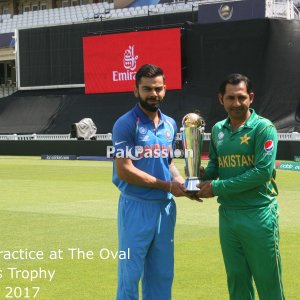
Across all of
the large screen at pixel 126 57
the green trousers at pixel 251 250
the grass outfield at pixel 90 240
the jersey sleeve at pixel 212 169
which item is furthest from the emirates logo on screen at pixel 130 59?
the green trousers at pixel 251 250

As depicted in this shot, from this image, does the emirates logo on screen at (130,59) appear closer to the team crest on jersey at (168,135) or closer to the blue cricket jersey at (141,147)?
the team crest on jersey at (168,135)

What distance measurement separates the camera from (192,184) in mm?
5723

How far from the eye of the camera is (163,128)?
5.91 metres

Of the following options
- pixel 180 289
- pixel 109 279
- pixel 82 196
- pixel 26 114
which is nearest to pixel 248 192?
pixel 180 289

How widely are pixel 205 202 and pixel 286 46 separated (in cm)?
2107

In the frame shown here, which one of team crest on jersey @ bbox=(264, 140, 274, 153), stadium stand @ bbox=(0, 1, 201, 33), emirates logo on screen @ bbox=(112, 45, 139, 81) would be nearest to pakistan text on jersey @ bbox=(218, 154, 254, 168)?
team crest on jersey @ bbox=(264, 140, 274, 153)

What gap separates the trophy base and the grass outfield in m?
2.04

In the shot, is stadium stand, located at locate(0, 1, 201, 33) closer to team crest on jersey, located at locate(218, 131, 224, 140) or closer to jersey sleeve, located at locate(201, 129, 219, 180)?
jersey sleeve, located at locate(201, 129, 219, 180)

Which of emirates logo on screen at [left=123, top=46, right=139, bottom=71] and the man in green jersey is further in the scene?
emirates logo on screen at [left=123, top=46, right=139, bottom=71]

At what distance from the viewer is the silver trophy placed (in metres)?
5.75

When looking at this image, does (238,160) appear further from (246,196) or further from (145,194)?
(145,194)

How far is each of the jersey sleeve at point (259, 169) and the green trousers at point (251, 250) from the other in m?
0.19

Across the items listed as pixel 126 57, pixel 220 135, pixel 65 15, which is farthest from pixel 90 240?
pixel 65 15

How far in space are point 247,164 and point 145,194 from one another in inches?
30.9
